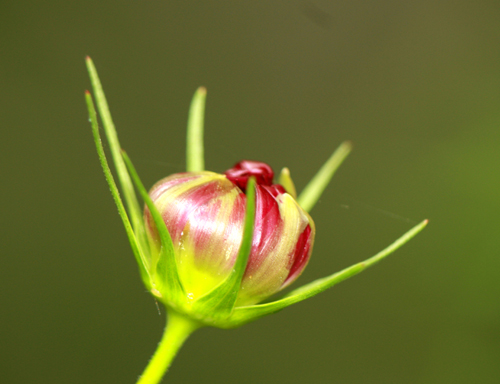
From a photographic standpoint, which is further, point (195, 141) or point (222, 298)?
point (195, 141)

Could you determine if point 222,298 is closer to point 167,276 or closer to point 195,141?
point 167,276

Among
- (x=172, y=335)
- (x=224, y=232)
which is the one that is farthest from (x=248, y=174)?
(x=172, y=335)

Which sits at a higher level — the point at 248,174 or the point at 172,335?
the point at 248,174

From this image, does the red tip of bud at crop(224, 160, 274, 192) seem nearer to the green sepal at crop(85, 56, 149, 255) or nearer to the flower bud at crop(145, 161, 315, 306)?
the flower bud at crop(145, 161, 315, 306)

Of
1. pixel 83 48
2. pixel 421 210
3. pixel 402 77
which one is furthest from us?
pixel 402 77

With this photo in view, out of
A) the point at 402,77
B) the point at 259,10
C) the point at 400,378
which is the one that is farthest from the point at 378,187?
the point at 259,10

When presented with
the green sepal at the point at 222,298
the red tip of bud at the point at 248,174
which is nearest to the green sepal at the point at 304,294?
the green sepal at the point at 222,298

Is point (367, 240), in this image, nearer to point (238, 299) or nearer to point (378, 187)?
point (378, 187)
